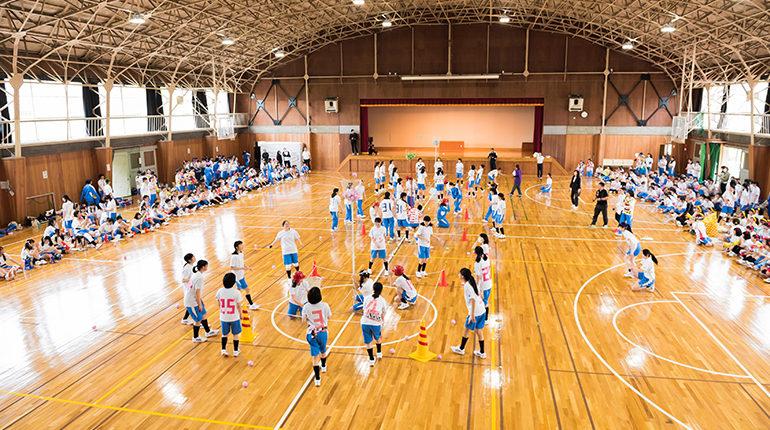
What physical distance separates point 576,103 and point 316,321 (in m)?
31.6

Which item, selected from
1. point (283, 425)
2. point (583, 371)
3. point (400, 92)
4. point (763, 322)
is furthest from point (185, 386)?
point (400, 92)

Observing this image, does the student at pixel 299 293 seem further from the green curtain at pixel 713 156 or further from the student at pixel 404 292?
the green curtain at pixel 713 156

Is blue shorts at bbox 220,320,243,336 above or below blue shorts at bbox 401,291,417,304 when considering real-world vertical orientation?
above

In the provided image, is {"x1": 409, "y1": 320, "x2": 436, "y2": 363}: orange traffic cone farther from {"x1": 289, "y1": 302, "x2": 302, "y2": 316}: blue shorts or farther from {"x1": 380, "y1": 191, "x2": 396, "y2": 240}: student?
{"x1": 380, "y1": 191, "x2": 396, "y2": 240}: student

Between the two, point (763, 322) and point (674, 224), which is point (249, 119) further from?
point (763, 322)

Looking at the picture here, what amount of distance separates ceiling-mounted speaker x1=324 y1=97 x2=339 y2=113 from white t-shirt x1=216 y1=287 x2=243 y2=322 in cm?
2986

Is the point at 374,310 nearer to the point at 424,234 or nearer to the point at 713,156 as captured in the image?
the point at 424,234

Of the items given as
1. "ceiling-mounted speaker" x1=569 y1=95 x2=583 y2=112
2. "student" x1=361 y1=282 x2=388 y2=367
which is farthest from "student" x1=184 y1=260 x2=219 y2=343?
"ceiling-mounted speaker" x1=569 y1=95 x2=583 y2=112

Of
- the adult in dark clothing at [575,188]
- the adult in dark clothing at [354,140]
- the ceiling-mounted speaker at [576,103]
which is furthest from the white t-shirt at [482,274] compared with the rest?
the adult in dark clothing at [354,140]

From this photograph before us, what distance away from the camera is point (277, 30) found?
100 ft

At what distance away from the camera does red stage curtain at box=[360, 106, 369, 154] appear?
37619mm

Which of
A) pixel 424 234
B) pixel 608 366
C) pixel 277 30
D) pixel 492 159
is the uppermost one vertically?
pixel 277 30

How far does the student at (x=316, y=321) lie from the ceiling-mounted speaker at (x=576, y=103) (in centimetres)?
3119

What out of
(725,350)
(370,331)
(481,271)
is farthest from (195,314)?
(725,350)
